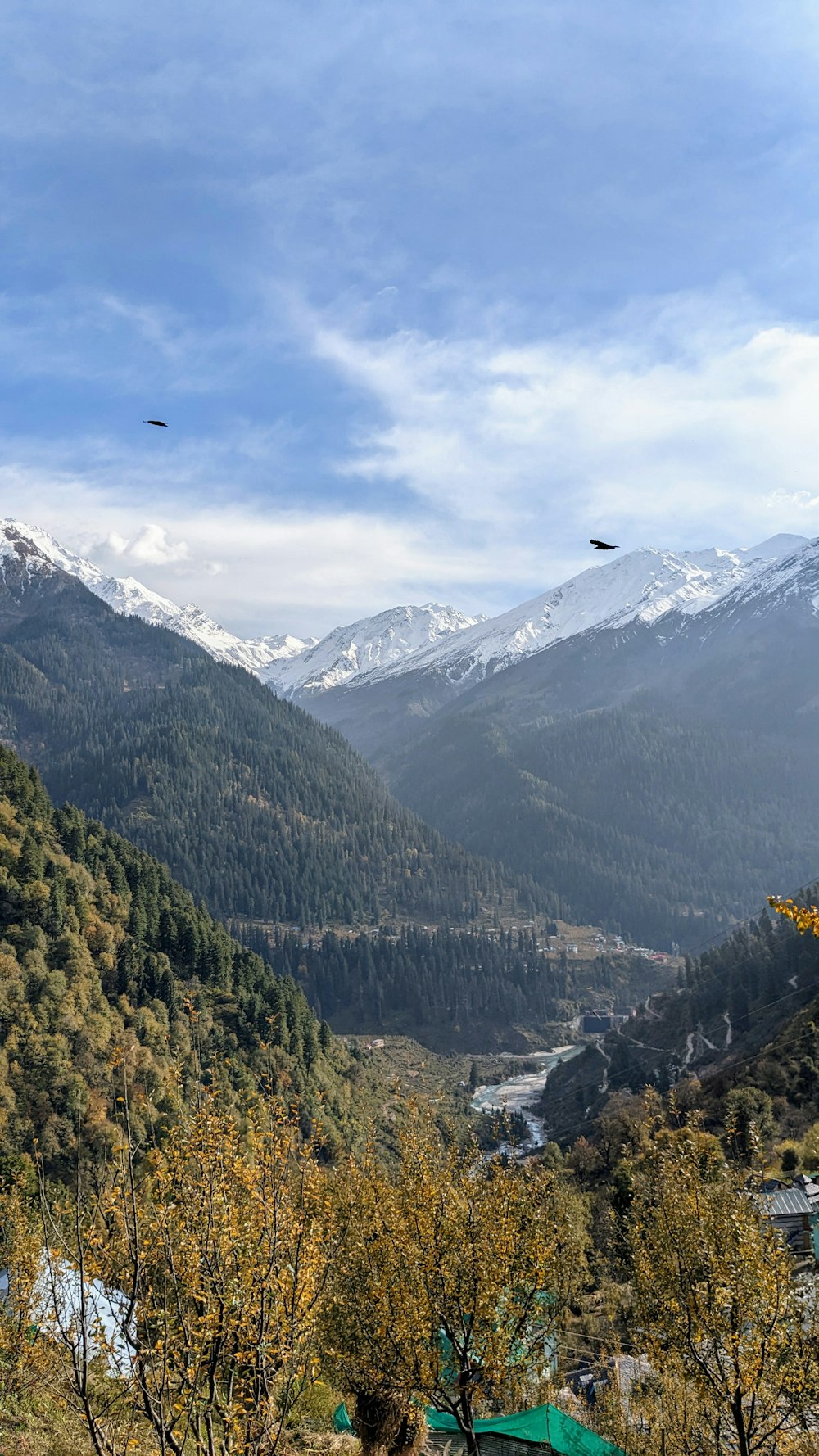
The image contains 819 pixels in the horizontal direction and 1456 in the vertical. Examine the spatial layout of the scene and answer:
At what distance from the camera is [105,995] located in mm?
93875

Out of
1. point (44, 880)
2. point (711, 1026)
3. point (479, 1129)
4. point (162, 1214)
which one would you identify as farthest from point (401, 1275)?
point (711, 1026)

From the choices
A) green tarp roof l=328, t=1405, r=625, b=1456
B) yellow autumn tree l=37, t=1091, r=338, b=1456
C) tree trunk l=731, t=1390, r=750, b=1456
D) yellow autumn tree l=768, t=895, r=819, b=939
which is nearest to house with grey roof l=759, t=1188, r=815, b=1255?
green tarp roof l=328, t=1405, r=625, b=1456

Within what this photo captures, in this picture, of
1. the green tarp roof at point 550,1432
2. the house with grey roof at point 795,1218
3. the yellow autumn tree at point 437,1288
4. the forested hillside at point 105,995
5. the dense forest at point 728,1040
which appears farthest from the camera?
the dense forest at point 728,1040

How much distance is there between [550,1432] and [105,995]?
76503 millimetres

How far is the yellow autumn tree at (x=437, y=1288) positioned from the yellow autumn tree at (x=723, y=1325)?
432 cm

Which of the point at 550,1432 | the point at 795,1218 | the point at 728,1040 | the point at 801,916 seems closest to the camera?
the point at 801,916

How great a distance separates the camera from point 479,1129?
14612cm

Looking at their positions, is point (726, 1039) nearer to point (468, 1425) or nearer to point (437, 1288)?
point (468, 1425)

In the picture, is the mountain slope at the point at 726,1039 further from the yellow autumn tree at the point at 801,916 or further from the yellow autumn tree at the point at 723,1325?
the yellow autumn tree at the point at 801,916

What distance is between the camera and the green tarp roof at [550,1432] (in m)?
28.9

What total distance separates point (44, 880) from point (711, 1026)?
120m

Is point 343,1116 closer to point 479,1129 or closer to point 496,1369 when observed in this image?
point 479,1129

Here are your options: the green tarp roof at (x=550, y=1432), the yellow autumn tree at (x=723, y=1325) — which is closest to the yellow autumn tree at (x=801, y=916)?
the yellow autumn tree at (x=723, y=1325)

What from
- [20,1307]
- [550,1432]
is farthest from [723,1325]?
[20,1307]
